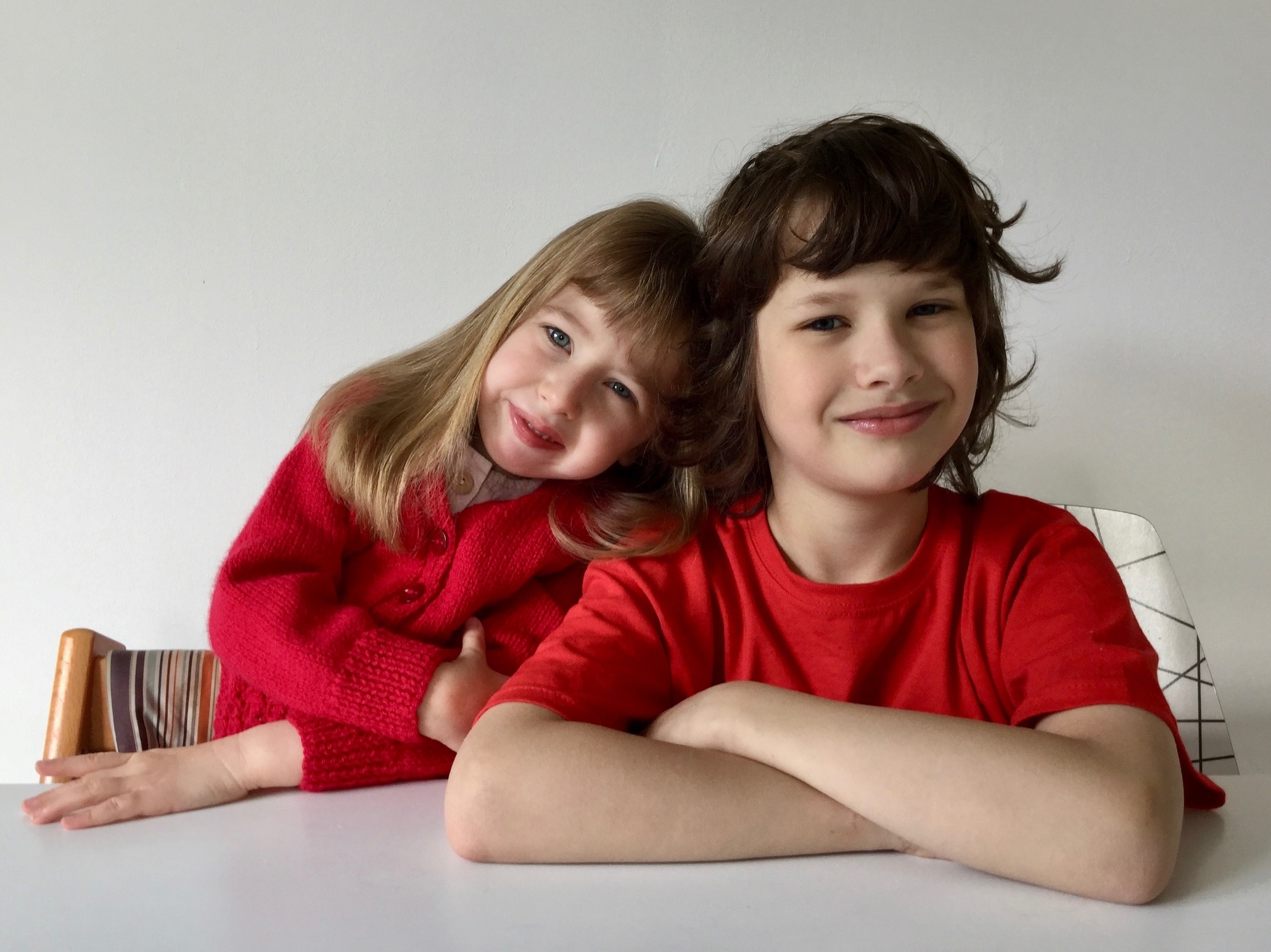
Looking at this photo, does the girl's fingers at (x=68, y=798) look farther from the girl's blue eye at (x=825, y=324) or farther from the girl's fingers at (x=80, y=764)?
the girl's blue eye at (x=825, y=324)

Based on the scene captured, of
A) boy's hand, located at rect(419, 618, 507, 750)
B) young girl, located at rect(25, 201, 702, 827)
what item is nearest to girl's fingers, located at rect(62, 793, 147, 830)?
young girl, located at rect(25, 201, 702, 827)

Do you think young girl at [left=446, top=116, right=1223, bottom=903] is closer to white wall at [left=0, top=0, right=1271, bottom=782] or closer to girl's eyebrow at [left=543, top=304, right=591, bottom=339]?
girl's eyebrow at [left=543, top=304, right=591, bottom=339]

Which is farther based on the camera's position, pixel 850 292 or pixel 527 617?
pixel 527 617

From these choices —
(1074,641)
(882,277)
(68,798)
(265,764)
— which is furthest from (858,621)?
(68,798)

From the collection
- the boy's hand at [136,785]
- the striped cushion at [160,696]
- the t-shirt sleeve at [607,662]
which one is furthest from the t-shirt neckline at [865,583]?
the striped cushion at [160,696]

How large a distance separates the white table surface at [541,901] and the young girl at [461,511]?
202mm

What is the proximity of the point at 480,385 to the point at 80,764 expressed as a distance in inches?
18.3

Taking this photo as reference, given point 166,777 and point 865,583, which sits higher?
point 865,583

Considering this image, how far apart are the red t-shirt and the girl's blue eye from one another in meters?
0.19

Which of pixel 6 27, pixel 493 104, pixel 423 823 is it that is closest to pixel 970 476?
pixel 423 823

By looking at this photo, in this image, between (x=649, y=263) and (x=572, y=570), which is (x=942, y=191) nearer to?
(x=649, y=263)

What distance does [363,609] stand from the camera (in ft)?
3.10

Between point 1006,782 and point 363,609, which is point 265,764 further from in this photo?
point 1006,782

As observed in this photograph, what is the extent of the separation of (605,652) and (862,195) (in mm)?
385
